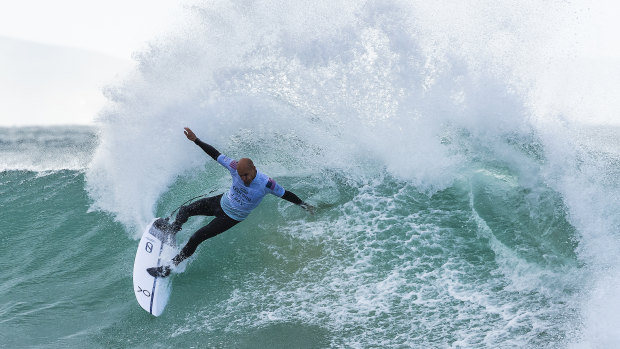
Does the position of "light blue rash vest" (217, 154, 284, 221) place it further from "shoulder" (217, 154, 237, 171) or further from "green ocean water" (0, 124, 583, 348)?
"green ocean water" (0, 124, 583, 348)

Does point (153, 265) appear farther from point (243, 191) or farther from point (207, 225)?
point (243, 191)

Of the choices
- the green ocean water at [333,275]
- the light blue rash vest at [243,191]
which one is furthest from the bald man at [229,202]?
the green ocean water at [333,275]

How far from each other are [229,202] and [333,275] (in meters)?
1.42

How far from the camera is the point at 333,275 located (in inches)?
223

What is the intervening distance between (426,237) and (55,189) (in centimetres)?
676

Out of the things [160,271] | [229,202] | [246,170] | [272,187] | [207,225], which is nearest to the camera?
[246,170]

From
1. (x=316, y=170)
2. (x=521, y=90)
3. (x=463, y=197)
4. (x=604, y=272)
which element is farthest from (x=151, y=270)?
(x=521, y=90)

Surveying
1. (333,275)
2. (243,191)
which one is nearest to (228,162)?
(243,191)

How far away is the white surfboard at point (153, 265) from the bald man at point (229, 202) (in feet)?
0.30

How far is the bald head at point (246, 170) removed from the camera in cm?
505

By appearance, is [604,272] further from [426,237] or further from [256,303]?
[256,303]

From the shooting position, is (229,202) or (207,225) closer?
(229,202)

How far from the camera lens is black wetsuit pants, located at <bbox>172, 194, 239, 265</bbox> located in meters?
5.69

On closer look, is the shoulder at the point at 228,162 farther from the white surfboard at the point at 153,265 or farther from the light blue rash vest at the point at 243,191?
A: the white surfboard at the point at 153,265
